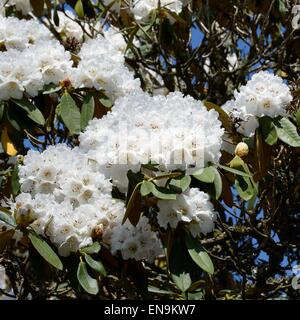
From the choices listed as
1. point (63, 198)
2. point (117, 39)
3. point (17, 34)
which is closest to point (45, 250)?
point (63, 198)

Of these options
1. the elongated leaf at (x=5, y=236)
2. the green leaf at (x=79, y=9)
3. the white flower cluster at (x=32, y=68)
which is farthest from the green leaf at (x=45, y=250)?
the green leaf at (x=79, y=9)

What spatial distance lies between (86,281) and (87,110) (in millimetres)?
744

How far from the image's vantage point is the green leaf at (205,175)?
250 centimetres

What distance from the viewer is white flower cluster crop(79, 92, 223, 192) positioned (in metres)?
2.54

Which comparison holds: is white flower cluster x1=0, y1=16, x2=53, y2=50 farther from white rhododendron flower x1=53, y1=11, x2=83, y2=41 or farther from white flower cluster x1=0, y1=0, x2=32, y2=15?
white rhododendron flower x1=53, y1=11, x2=83, y2=41

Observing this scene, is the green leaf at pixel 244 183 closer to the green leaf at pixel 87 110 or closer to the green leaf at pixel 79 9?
the green leaf at pixel 87 110

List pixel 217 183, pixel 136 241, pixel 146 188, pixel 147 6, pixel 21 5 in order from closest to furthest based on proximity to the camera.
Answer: pixel 146 188, pixel 217 183, pixel 136 241, pixel 147 6, pixel 21 5

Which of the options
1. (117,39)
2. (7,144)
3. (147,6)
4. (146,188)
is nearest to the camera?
(146,188)

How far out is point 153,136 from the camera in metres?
2.60

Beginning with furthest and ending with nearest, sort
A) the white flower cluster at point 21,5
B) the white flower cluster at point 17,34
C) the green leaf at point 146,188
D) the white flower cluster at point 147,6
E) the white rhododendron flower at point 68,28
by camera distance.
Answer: the white rhododendron flower at point 68,28 < the white flower cluster at point 21,5 < the white flower cluster at point 147,6 < the white flower cluster at point 17,34 < the green leaf at point 146,188

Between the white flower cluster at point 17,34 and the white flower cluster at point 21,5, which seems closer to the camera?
the white flower cluster at point 17,34

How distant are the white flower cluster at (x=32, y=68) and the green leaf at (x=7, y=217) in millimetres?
557

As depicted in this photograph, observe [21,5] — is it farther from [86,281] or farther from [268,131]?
[86,281]

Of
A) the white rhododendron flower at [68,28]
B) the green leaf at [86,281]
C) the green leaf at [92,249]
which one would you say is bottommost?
the green leaf at [86,281]
